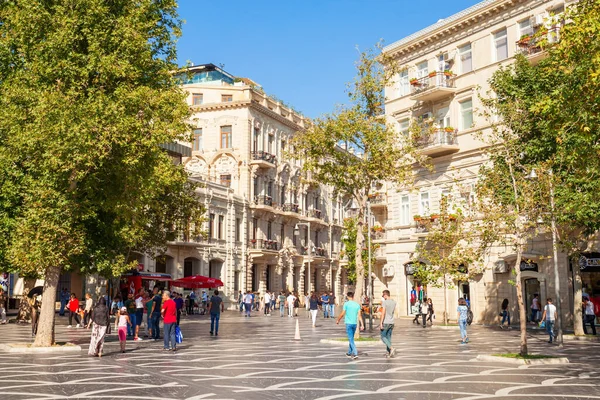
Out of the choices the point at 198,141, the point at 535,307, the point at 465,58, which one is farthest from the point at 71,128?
the point at 198,141

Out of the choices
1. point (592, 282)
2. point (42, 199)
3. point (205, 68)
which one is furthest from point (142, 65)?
point (205, 68)

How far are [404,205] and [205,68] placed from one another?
33453 millimetres

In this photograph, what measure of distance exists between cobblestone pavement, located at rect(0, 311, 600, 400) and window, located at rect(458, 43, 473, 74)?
18837 mm

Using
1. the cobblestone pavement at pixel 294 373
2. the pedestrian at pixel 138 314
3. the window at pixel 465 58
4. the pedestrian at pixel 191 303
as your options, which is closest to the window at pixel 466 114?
the window at pixel 465 58

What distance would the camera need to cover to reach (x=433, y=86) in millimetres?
37438

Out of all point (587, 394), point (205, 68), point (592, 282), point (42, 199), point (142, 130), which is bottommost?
point (587, 394)

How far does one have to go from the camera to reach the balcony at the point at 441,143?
120ft

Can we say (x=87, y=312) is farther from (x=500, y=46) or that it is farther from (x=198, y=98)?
(x=198, y=98)

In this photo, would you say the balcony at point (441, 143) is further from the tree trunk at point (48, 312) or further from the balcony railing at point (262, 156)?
the balcony railing at point (262, 156)

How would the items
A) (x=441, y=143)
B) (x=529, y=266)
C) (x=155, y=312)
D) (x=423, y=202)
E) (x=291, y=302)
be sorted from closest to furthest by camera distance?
(x=155, y=312) → (x=529, y=266) → (x=441, y=143) → (x=423, y=202) → (x=291, y=302)

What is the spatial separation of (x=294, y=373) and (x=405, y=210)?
88.6ft

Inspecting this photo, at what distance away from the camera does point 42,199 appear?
19891 mm

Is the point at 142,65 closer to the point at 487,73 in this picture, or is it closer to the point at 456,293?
the point at 487,73

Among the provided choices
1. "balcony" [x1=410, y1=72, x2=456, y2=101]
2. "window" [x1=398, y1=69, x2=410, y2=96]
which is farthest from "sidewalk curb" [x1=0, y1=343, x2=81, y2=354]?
"window" [x1=398, y1=69, x2=410, y2=96]
